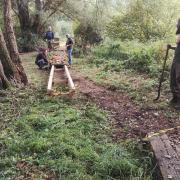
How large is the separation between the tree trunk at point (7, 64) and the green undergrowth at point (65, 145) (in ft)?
8.44

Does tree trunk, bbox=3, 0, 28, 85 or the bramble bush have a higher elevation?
tree trunk, bbox=3, 0, 28, 85

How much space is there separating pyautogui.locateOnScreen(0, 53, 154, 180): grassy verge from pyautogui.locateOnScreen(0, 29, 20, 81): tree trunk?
2570 mm

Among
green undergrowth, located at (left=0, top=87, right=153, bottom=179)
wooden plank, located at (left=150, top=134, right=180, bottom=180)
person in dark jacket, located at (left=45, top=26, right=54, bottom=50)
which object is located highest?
wooden plank, located at (left=150, top=134, right=180, bottom=180)

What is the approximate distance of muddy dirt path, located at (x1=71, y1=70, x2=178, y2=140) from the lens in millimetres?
7059

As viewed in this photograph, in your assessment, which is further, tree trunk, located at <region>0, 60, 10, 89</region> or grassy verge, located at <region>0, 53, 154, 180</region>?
tree trunk, located at <region>0, 60, 10, 89</region>

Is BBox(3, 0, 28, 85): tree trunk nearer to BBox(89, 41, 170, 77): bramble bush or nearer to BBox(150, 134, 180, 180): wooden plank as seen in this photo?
BBox(89, 41, 170, 77): bramble bush

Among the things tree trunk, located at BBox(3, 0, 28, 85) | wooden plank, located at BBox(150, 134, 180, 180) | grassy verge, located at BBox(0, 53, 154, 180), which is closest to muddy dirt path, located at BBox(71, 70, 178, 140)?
grassy verge, located at BBox(0, 53, 154, 180)

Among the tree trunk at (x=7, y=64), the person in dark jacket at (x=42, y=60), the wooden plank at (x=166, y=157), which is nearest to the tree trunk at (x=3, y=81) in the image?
the tree trunk at (x=7, y=64)

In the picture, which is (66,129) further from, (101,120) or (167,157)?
(167,157)

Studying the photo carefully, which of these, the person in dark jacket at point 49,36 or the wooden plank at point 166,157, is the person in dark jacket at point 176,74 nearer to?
the wooden plank at point 166,157

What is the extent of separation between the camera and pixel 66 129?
21.7 feet

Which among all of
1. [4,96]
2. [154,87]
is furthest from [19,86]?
[154,87]

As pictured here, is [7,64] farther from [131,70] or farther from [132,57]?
[132,57]

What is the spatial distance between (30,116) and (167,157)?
3.13 metres
